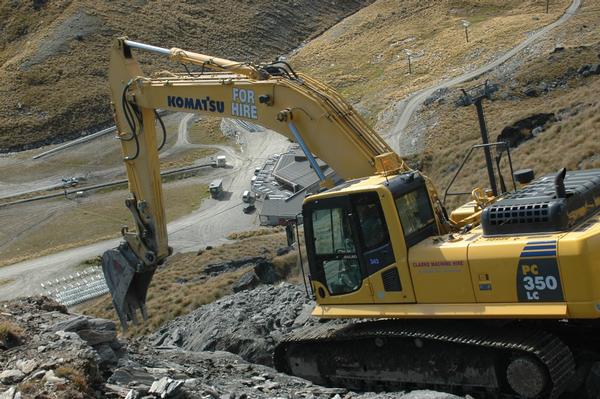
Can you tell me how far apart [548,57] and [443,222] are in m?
47.7

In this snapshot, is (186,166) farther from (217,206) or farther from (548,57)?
(548,57)

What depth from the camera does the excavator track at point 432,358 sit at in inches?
435

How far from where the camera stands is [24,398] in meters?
9.27

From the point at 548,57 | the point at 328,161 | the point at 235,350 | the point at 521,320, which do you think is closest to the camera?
the point at 521,320

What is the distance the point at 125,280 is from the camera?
1652 cm

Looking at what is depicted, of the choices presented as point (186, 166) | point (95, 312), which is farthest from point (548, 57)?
point (95, 312)

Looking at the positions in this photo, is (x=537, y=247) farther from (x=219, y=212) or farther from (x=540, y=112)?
(x=219, y=212)

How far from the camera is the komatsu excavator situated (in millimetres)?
11008

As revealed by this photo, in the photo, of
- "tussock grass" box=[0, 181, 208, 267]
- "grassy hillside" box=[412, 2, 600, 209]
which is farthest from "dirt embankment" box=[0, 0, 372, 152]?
"grassy hillside" box=[412, 2, 600, 209]

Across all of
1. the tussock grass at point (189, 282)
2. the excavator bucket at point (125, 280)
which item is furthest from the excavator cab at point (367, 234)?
the tussock grass at point (189, 282)

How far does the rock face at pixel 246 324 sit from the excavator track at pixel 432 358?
1.75 meters

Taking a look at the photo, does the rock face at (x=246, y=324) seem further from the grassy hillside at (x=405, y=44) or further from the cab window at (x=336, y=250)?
the grassy hillside at (x=405, y=44)

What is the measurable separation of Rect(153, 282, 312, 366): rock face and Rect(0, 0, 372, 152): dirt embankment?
208 feet

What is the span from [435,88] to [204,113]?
52.5 metres
